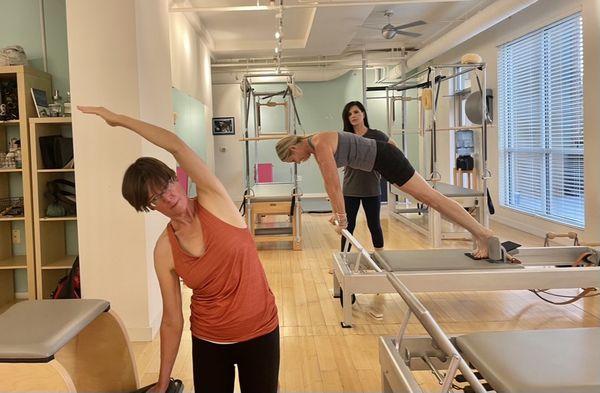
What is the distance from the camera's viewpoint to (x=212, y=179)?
140 cm

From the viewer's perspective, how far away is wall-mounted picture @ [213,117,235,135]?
991 cm

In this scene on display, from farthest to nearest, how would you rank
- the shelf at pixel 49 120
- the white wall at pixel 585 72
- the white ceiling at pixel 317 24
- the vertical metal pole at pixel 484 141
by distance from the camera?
the white ceiling at pixel 317 24
the vertical metal pole at pixel 484 141
the white wall at pixel 585 72
the shelf at pixel 49 120

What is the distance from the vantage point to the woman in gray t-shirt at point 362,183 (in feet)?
12.9

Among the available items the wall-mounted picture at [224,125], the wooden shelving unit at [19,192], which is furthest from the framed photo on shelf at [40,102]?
the wall-mounted picture at [224,125]

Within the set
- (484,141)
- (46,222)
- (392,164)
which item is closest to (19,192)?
(46,222)

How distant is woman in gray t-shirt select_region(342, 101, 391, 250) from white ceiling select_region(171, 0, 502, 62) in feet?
6.09

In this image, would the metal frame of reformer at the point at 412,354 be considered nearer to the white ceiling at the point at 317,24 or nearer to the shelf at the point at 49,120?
the shelf at the point at 49,120

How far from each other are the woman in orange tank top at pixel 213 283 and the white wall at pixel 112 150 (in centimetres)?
159

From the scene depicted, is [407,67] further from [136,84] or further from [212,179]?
[212,179]

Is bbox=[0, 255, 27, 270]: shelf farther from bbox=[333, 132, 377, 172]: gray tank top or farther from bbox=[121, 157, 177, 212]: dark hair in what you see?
bbox=[121, 157, 177, 212]: dark hair

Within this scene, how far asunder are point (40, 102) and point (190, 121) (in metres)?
2.94

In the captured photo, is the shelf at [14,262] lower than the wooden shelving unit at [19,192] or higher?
lower

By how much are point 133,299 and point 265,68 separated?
735cm

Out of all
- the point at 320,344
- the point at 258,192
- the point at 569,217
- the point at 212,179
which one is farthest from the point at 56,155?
the point at 569,217
